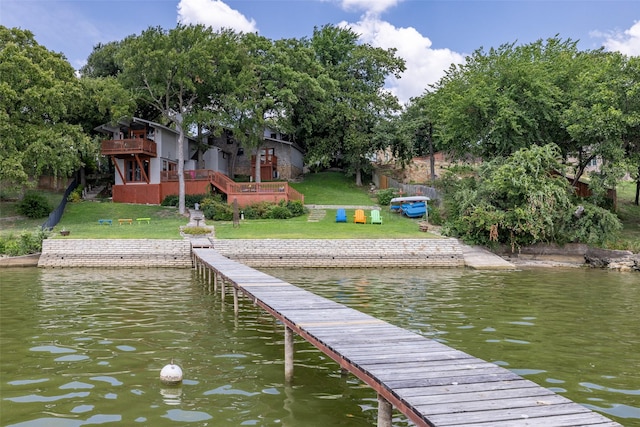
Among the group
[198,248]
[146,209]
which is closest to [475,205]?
[198,248]

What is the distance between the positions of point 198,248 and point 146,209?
16083 mm

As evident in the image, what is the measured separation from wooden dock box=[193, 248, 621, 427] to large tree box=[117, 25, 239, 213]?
31.2m

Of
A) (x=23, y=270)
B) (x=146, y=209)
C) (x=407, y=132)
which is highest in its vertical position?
(x=407, y=132)

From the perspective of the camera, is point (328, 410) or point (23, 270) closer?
point (328, 410)

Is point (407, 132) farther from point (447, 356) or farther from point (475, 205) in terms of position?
point (447, 356)

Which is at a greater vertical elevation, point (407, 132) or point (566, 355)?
point (407, 132)

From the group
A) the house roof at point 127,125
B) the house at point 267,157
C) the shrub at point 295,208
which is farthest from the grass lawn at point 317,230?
the house at point 267,157

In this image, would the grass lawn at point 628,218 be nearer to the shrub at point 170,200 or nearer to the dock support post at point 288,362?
the dock support post at point 288,362

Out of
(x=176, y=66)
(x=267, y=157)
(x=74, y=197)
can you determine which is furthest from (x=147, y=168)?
(x=267, y=157)

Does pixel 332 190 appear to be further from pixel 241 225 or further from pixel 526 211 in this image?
pixel 526 211

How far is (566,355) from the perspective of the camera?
33.2 feet

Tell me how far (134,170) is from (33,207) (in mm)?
9338

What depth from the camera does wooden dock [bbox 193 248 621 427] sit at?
4852 millimetres

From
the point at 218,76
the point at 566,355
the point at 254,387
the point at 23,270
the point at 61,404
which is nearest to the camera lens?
the point at 61,404
